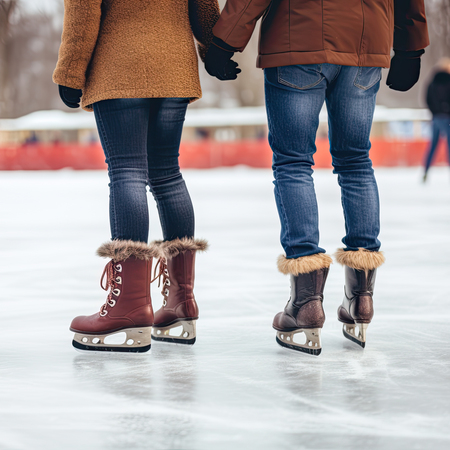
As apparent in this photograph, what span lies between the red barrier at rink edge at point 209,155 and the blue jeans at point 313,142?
1405cm

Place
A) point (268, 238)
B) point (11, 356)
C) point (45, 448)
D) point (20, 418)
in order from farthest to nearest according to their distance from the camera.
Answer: point (268, 238), point (11, 356), point (20, 418), point (45, 448)

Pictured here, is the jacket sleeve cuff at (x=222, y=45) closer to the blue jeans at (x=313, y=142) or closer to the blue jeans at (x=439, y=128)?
the blue jeans at (x=313, y=142)

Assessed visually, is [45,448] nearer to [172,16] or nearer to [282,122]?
[282,122]

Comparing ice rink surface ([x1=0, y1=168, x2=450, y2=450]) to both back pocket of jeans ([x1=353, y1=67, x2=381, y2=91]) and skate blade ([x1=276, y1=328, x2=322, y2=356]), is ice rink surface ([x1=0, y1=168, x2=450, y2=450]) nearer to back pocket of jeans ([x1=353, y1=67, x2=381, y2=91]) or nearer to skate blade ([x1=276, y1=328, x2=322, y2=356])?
skate blade ([x1=276, y1=328, x2=322, y2=356])

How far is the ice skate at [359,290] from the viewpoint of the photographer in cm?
216

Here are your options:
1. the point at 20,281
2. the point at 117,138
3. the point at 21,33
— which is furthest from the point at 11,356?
the point at 21,33

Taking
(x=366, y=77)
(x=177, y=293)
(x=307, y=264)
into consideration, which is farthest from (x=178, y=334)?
(x=366, y=77)

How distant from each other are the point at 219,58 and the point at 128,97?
281 millimetres

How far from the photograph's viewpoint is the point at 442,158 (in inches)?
609

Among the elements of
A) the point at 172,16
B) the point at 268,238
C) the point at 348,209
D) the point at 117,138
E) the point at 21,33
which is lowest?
the point at 268,238

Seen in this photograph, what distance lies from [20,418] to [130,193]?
2.58 feet

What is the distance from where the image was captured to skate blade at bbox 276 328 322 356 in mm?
2068

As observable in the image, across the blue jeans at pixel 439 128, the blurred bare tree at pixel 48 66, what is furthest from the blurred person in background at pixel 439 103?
the blurred bare tree at pixel 48 66

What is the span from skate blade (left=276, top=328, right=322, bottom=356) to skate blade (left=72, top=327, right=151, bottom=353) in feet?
1.33
